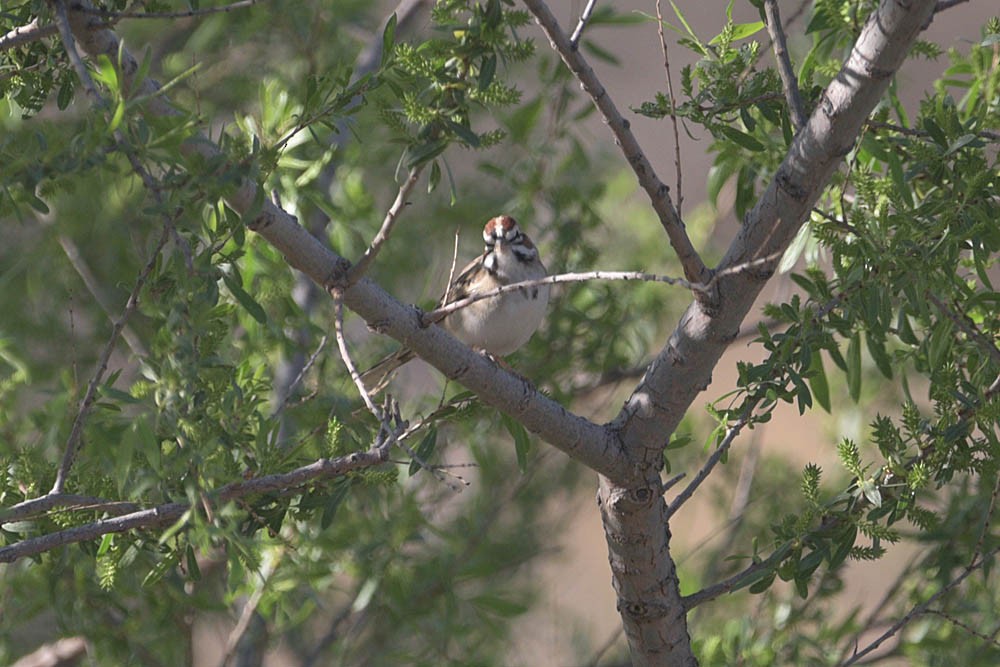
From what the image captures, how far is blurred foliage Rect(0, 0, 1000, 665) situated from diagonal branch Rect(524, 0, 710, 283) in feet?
0.51

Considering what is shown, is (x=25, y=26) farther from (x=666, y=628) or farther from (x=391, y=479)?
(x=666, y=628)

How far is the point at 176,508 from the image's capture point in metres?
1.71

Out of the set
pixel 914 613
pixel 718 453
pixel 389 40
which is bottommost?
pixel 914 613

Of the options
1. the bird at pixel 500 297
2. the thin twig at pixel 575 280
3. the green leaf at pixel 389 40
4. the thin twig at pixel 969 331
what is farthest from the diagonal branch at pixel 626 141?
the bird at pixel 500 297

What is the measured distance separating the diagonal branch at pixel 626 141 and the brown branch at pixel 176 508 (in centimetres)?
52

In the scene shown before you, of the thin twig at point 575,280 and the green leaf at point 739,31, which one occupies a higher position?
the green leaf at point 739,31

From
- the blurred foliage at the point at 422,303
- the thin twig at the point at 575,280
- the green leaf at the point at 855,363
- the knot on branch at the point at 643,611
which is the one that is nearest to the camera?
the thin twig at the point at 575,280

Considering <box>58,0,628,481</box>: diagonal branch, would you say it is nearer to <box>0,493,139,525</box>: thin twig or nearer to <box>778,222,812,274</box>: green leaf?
<box>0,493,139,525</box>: thin twig

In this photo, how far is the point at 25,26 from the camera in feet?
5.81

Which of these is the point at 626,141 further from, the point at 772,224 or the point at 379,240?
the point at 379,240

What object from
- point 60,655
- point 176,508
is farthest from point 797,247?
point 60,655

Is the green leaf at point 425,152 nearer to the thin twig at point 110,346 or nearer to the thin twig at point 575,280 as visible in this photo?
the thin twig at point 575,280

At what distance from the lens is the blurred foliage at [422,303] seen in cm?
177

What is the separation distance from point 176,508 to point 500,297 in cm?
155
